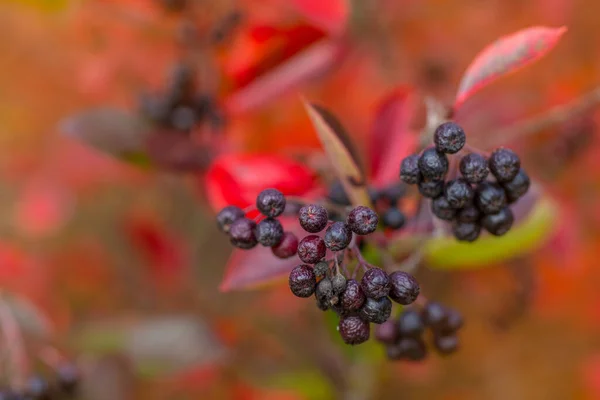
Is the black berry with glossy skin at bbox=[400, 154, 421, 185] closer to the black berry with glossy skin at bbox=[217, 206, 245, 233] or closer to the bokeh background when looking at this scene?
the black berry with glossy skin at bbox=[217, 206, 245, 233]

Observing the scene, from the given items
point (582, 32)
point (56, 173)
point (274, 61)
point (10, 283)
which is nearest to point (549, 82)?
point (582, 32)

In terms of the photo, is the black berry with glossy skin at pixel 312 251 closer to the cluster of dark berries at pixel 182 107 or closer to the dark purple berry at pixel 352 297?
the dark purple berry at pixel 352 297

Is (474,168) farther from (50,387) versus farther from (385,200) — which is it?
(50,387)

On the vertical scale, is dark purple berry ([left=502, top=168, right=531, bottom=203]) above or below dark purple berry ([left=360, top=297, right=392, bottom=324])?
above

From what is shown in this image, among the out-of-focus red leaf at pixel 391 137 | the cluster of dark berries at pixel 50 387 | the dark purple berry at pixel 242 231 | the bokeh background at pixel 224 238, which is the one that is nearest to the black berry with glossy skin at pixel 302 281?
the dark purple berry at pixel 242 231

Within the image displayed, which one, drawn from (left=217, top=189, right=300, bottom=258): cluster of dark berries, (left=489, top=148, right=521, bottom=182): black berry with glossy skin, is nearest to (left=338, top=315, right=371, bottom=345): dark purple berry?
(left=217, top=189, right=300, bottom=258): cluster of dark berries

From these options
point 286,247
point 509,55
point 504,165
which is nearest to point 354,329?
point 286,247

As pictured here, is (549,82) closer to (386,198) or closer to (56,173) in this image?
(386,198)

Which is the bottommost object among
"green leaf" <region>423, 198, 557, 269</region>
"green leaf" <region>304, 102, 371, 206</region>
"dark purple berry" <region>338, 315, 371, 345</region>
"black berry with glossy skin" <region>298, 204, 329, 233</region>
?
"dark purple berry" <region>338, 315, 371, 345</region>
